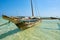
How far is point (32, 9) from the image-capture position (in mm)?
14094

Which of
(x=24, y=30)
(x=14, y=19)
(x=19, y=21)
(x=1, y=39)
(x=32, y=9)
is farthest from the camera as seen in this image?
(x=32, y=9)

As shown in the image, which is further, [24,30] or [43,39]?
[24,30]

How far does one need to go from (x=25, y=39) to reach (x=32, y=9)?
7.08m

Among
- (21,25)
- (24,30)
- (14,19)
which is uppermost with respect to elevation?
(14,19)

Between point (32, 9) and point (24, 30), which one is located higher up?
point (32, 9)

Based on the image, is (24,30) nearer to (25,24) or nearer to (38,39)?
(25,24)

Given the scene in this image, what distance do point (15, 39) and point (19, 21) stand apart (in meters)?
2.15

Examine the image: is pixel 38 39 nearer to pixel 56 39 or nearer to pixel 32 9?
pixel 56 39

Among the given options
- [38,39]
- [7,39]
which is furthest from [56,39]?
[7,39]

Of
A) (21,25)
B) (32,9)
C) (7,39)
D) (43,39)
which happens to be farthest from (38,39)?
(32,9)

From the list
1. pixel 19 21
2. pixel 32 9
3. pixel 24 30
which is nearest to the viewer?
pixel 19 21

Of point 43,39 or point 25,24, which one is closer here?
point 43,39

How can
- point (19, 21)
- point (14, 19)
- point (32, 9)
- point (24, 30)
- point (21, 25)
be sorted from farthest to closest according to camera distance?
point (32, 9), point (24, 30), point (21, 25), point (19, 21), point (14, 19)

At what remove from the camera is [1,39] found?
24.4 feet
